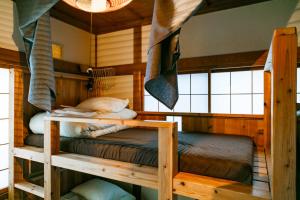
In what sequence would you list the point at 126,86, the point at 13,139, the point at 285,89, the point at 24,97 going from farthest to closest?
1. the point at 126,86
2. the point at 24,97
3. the point at 13,139
4. the point at 285,89

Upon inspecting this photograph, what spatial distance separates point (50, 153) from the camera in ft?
5.50

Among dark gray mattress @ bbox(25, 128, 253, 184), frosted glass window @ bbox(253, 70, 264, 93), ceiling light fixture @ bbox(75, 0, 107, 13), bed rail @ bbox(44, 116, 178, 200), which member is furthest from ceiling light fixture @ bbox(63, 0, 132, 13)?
frosted glass window @ bbox(253, 70, 264, 93)

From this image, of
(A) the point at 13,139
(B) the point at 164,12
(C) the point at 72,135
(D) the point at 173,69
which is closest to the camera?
(B) the point at 164,12

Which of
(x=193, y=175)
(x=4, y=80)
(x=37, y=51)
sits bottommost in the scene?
(x=193, y=175)

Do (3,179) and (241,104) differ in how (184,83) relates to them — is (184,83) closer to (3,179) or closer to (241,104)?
(241,104)

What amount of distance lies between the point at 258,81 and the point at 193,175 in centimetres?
161

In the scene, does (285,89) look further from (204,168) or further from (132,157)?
(132,157)

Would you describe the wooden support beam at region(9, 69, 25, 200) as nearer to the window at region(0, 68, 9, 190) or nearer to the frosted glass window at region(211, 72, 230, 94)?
the window at region(0, 68, 9, 190)

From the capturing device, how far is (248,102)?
7.52 feet

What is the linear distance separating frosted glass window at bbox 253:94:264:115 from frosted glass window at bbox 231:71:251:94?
116 millimetres

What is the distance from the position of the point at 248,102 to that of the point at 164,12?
1.79 m

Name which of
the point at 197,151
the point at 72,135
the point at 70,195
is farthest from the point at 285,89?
the point at 70,195

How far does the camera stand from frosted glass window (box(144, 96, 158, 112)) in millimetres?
2818

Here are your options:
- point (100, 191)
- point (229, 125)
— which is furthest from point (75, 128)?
point (229, 125)
